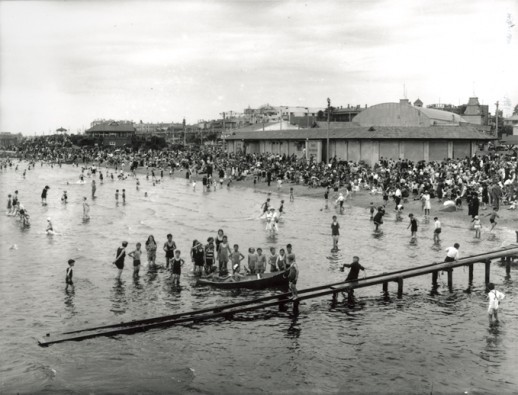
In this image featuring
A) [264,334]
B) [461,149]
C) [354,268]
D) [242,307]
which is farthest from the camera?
[461,149]

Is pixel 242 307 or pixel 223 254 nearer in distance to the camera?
pixel 242 307

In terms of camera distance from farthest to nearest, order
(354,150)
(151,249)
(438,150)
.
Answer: (354,150) < (438,150) < (151,249)

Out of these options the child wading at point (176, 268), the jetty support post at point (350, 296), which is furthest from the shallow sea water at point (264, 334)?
the jetty support post at point (350, 296)

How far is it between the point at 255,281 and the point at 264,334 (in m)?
3.81

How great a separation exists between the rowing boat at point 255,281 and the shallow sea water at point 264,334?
0.33 metres

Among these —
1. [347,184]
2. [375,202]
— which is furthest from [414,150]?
[375,202]

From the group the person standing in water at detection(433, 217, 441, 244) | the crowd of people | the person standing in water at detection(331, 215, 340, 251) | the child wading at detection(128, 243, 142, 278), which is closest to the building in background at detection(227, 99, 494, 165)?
the crowd of people

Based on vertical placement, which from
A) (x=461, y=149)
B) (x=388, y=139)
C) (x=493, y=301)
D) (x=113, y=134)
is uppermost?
(x=113, y=134)

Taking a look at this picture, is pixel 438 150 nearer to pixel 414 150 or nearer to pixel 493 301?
pixel 414 150

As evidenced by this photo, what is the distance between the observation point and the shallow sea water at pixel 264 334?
12977mm

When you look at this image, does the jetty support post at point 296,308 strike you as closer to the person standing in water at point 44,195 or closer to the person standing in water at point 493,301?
the person standing in water at point 493,301

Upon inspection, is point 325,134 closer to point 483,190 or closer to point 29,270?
point 483,190

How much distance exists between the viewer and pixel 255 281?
64.4ft

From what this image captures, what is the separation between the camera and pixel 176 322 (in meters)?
16.3
